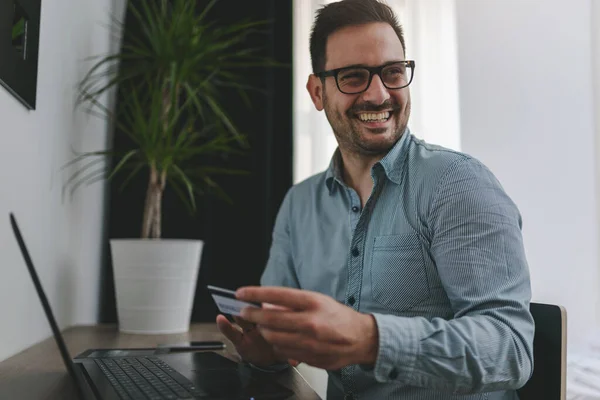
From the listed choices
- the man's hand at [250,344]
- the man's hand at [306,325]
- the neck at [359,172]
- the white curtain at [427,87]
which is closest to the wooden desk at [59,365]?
the man's hand at [250,344]

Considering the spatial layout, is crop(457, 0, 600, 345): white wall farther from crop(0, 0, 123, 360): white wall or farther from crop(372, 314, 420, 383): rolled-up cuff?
crop(372, 314, 420, 383): rolled-up cuff

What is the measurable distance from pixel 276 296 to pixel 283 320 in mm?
34

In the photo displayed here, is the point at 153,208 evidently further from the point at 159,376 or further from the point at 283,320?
the point at 283,320

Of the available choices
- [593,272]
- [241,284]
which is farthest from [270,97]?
[593,272]

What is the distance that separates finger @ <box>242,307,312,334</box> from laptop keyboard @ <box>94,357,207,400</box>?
0.48 feet

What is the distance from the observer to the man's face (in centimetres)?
139

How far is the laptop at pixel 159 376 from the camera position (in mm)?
732

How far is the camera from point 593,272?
7.59ft

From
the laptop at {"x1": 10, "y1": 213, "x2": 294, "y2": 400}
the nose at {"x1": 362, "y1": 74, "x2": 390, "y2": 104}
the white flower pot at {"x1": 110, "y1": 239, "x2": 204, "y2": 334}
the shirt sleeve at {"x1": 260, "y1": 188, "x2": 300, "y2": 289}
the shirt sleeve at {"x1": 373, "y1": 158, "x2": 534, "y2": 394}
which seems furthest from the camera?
the white flower pot at {"x1": 110, "y1": 239, "x2": 204, "y2": 334}

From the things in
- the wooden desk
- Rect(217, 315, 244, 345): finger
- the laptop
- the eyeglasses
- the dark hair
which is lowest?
the wooden desk

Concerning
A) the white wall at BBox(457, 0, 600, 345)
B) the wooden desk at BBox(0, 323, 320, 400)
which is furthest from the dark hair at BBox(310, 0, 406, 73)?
the white wall at BBox(457, 0, 600, 345)

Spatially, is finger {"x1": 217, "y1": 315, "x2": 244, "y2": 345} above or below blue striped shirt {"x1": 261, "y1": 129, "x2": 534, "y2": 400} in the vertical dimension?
below

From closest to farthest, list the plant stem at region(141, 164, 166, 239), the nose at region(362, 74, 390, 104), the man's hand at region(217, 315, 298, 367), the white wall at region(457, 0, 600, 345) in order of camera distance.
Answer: the man's hand at region(217, 315, 298, 367), the nose at region(362, 74, 390, 104), the plant stem at region(141, 164, 166, 239), the white wall at region(457, 0, 600, 345)

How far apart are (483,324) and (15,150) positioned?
1.09 meters
